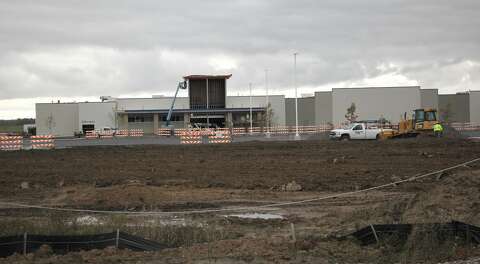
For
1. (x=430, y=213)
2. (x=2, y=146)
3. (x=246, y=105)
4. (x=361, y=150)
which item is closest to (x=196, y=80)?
(x=246, y=105)

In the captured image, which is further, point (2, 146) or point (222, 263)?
point (2, 146)

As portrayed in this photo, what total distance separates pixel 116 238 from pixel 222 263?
7.79ft

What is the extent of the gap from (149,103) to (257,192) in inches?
3340

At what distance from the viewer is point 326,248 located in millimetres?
9945

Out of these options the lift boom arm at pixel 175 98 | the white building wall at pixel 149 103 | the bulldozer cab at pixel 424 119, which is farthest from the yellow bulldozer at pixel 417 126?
the white building wall at pixel 149 103

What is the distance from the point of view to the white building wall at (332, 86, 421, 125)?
298 ft

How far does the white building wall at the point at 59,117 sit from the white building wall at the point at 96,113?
2411mm

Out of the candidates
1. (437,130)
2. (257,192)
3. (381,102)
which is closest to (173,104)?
(381,102)

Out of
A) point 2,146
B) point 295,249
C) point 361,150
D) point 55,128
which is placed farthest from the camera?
point 55,128

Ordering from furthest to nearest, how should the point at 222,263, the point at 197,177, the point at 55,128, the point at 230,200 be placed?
the point at 55,128, the point at 197,177, the point at 230,200, the point at 222,263

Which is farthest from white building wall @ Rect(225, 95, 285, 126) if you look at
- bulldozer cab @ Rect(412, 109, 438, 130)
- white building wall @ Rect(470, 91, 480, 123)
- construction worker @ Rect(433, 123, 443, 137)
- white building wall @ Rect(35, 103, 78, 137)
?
construction worker @ Rect(433, 123, 443, 137)

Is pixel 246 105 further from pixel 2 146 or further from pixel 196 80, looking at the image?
pixel 2 146

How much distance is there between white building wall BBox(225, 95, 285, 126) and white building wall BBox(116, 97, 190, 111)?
7757 millimetres

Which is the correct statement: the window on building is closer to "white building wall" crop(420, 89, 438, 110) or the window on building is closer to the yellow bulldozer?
"white building wall" crop(420, 89, 438, 110)
